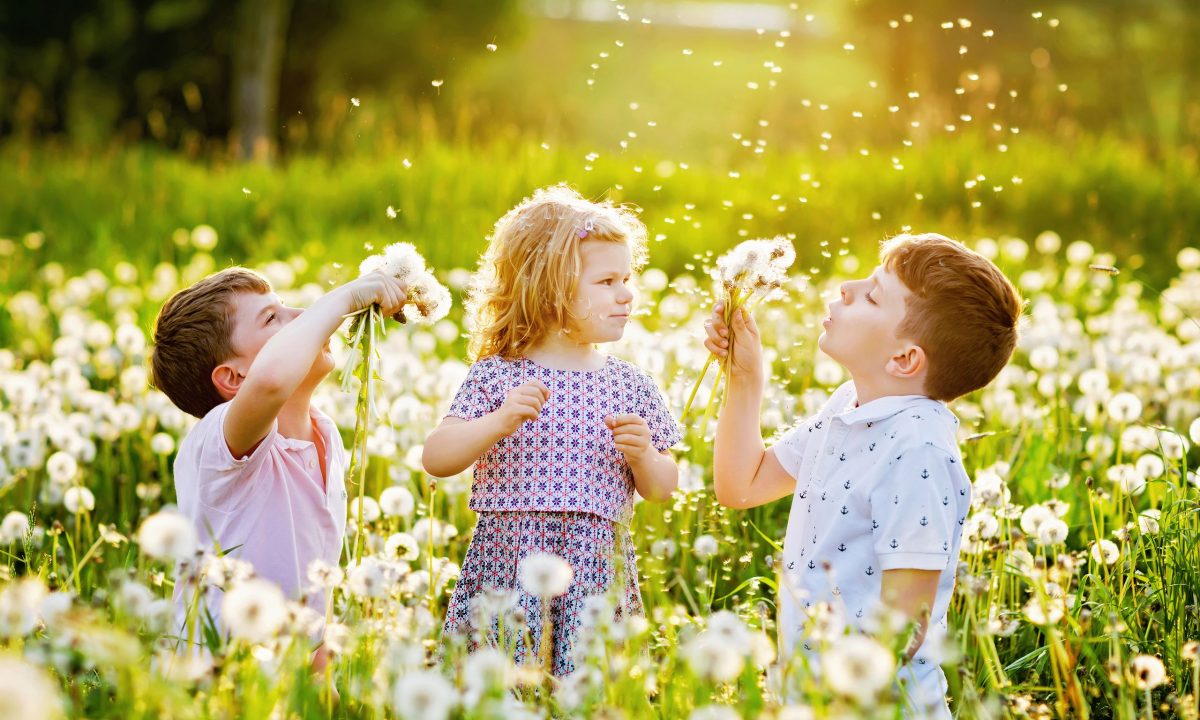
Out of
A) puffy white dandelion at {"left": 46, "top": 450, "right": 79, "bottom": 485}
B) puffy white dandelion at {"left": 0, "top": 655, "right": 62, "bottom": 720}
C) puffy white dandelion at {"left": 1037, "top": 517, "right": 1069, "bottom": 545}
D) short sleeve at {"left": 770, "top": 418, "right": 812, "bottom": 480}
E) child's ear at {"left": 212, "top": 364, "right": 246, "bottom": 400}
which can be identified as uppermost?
child's ear at {"left": 212, "top": 364, "right": 246, "bottom": 400}

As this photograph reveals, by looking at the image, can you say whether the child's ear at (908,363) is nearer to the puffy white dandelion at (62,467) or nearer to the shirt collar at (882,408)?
the shirt collar at (882,408)

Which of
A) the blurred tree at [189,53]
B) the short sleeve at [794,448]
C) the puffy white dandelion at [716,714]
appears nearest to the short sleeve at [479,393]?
the short sleeve at [794,448]

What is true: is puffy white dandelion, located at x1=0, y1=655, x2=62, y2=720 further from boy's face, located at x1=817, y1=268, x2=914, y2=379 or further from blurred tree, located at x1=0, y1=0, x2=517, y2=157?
blurred tree, located at x1=0, y1=0, x2=517, y2=157

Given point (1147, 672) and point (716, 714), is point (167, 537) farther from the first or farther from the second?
point (1147, 672)

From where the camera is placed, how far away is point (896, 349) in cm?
284

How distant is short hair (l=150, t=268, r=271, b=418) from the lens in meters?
3.12

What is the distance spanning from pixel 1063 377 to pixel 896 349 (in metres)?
2.20

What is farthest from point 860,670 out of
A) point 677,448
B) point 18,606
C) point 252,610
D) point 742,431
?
point 677,448

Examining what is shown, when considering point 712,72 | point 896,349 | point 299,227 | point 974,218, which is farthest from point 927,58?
point 896,349

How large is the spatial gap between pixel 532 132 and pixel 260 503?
7908 mm

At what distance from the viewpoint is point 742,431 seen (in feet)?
10.2

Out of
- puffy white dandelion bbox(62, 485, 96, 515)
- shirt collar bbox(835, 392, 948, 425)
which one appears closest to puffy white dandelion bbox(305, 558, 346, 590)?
shirt collar bbox(835, 392, 948, 425)

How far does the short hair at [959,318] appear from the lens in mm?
2785

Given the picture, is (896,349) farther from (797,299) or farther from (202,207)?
(202,207)
